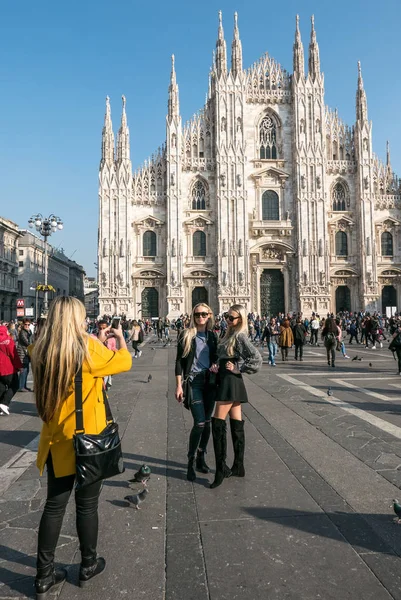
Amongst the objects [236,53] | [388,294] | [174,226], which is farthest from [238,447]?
[236,53]

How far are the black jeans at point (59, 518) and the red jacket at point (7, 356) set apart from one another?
5106mm

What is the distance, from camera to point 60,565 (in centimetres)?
285

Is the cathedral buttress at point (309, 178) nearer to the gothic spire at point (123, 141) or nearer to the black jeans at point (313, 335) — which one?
the black jeans at point (313, 335)

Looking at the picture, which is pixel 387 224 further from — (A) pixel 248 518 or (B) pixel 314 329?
(A) pixel 248 518

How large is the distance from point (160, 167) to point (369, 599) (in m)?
35.7

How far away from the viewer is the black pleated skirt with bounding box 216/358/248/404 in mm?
4156

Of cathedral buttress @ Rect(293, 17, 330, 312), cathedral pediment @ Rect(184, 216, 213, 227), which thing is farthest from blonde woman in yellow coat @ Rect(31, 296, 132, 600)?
cathedral buttress @ Rect(293, 17, 330, 312)

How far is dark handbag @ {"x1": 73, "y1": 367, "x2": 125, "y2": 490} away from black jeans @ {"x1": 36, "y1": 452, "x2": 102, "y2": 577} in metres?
0.10

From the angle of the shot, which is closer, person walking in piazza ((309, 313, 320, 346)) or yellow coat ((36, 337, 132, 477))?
yellow coat ((36, 337, 132, 477))

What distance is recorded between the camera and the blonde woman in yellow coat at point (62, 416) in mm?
2525

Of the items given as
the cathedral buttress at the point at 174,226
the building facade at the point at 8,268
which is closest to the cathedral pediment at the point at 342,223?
the cathedral buttress at the point at 174,226

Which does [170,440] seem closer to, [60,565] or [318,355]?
[60,565]

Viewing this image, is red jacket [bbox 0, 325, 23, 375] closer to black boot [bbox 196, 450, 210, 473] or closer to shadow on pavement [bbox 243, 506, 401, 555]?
black boot [bbox 196, 450, 210, 473]

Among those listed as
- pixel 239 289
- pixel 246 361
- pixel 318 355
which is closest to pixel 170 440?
pixel 246 361
